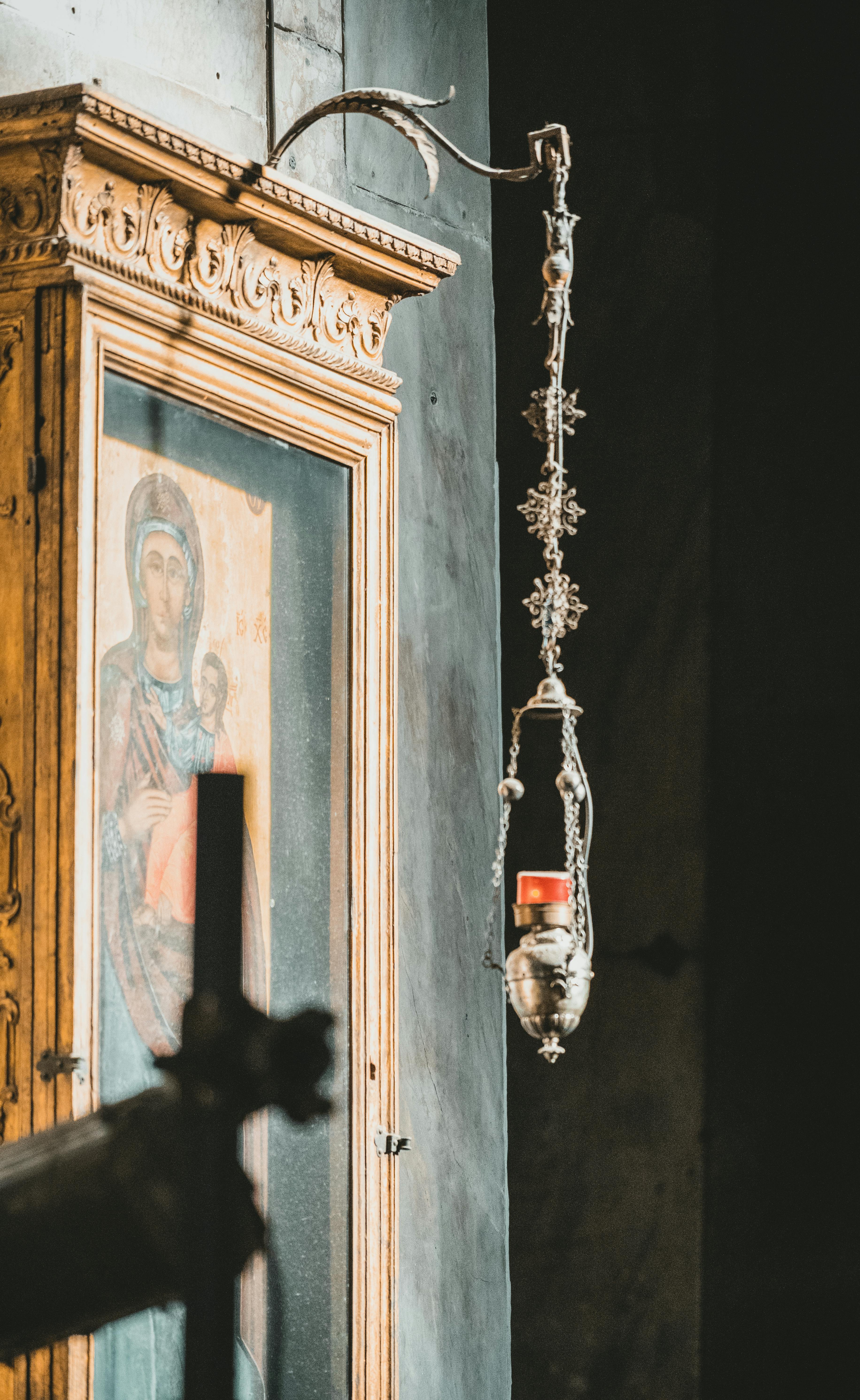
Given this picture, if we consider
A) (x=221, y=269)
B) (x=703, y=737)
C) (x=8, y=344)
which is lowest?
(x=703, y=737)

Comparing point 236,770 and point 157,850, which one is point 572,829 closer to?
point 236,770

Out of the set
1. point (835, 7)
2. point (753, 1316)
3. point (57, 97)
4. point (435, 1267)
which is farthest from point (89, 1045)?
point (835, 7)

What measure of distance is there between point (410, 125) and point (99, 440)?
0.98 m

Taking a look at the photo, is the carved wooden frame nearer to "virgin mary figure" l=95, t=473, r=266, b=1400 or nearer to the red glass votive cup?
"virgin mary figure" l=95, t=473, r=266, b=1400

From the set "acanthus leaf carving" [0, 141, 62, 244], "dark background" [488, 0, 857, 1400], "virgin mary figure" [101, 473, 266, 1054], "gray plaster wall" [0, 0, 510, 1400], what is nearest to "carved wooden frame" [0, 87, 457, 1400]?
"acanthus leaf carving" [0, 141, 62, 244]

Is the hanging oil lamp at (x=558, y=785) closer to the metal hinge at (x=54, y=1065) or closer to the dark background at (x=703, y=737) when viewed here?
the metal hinge at (x=54, y=1065)

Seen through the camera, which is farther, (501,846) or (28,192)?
(501,846)

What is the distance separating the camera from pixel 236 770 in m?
3.04

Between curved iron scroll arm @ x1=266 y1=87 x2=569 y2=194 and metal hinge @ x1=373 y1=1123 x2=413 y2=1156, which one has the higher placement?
curved iron scroll arm @ x1=266 y1=87 x2=569 y2=194

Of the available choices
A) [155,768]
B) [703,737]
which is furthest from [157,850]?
[703,737]

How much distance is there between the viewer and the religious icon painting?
107 inches

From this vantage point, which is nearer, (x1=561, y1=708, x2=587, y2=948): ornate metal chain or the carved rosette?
the carved rosette

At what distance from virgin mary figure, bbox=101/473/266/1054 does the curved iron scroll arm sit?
802mm

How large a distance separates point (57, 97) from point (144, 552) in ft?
2.18
